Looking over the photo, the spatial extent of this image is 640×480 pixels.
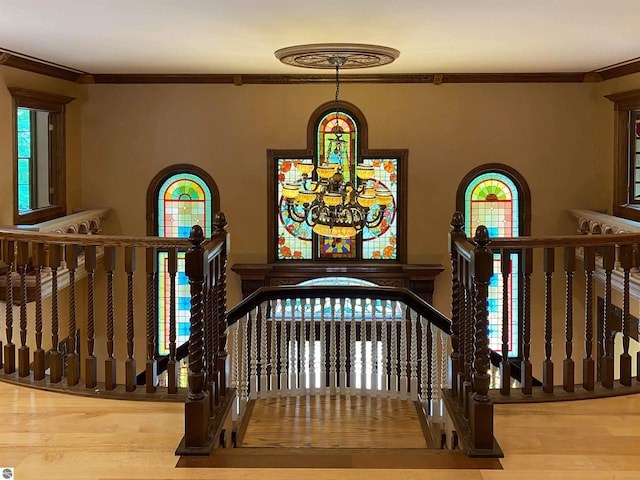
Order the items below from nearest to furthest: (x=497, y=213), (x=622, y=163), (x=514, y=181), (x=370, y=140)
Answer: (x=622, y=163) → (x=370, y=140) → (x=514, y=181) → (x=497, y=213)

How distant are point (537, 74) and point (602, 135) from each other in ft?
3.57

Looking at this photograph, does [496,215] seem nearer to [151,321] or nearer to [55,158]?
[55,158]

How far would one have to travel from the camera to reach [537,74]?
9.38 m

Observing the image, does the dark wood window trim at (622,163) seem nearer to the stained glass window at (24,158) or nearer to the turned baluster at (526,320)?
the turned baluster at (526,320)

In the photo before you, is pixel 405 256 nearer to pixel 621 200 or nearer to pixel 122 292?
pixel 621 200

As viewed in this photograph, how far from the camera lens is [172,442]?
3588mm

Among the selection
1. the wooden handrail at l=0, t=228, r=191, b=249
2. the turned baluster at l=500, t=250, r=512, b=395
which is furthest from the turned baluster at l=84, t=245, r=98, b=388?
the turned baluster at l=500, t=250, r=512, b=395

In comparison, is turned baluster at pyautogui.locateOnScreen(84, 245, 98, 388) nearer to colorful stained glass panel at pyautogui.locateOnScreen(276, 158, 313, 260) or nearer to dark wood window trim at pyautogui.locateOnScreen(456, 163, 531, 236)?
colorful stained glass panel at pyautogui.locateOnScreen(276, 158, 313, 260)

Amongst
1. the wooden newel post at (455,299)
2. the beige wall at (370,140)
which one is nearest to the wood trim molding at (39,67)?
the beige wall at (370,140)

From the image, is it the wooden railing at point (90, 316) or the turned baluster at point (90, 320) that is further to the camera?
the turned baluster at point (90, 320)

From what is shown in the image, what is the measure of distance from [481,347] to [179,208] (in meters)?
6.86

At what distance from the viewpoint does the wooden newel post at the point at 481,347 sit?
3457 millimetres

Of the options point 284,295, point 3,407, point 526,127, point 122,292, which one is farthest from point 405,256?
point 3,407

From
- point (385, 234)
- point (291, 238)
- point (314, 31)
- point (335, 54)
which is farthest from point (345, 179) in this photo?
point (314, 31)
